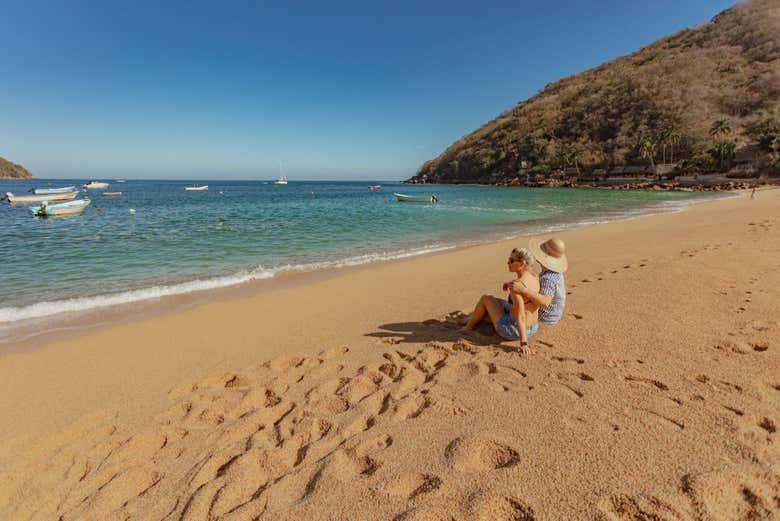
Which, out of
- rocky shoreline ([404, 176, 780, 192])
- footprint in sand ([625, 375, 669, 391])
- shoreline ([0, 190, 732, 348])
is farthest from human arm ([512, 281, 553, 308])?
rocky shoreline ([404, 176, 780, 192])

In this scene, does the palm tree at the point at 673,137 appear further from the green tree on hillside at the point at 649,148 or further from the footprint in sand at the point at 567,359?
the footprint in sand at the point at 567,359

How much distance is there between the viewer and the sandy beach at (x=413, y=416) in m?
2.07

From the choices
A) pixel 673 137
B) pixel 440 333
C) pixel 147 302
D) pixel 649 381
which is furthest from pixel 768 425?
pixel 673 137

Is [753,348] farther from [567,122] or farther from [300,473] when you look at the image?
[567,122]

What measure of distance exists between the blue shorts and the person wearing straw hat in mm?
246

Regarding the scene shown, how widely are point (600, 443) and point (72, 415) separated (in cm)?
468

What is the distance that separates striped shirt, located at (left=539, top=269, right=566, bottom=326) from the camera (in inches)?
160

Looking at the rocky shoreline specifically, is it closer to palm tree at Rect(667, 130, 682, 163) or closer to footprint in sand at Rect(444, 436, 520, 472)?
palm tree at Rect(667, 130, 682, 163)

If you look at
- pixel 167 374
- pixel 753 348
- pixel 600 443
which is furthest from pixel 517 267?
pixel 167 374

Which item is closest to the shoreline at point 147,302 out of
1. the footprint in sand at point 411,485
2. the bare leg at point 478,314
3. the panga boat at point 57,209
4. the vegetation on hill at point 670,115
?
the bare leg at point 478,314

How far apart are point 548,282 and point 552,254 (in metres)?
0.33

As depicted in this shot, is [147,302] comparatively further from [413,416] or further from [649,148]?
[649,148]

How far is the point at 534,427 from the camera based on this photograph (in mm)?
2561

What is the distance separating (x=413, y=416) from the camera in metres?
2.90
